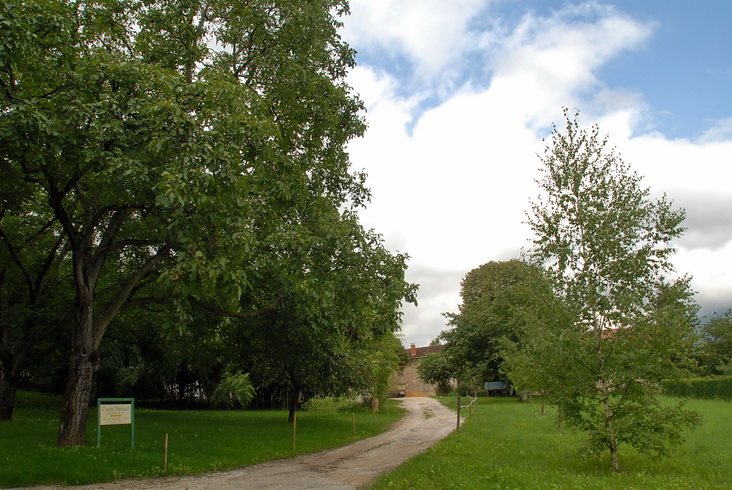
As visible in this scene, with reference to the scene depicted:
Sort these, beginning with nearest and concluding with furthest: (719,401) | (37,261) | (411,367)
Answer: (37,261) → (719,401) → (411,367)

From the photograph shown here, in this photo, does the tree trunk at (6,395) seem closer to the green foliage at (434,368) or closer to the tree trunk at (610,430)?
the tree trunk at (610,430)

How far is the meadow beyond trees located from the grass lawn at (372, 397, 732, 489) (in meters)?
3.54

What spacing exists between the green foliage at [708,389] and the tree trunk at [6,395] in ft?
110

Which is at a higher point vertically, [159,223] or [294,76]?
[294,76]

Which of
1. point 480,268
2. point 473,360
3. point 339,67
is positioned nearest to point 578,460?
point 339,67

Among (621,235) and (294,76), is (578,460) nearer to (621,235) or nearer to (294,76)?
(621,235)

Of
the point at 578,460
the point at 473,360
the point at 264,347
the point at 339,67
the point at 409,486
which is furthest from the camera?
the point at 473,360

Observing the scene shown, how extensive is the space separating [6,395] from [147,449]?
7.83 metres

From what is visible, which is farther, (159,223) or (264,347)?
(264,347)

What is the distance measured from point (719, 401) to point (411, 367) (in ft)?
163

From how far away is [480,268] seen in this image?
60938mm

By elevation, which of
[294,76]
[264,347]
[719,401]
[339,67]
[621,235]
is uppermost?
[339,67]

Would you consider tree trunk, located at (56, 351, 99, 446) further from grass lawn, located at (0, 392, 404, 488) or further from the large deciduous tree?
the large deciduous tree

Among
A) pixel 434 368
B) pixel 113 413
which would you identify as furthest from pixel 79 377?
pixel 434 368
